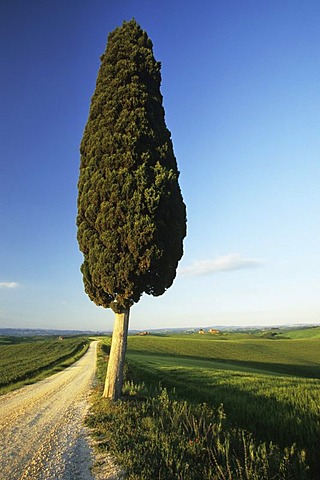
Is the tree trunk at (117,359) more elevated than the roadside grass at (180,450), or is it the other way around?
the tree trunk at (117,359)

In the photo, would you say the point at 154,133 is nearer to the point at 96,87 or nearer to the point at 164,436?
the point at 96,87

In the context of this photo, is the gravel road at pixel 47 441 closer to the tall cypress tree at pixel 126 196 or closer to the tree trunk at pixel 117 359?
the tree trunk at pixel 117 359

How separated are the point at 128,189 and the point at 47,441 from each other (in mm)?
8176

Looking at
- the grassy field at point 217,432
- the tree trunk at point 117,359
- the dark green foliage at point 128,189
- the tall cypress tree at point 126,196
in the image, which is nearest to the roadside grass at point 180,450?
the grassy field at point 217,432

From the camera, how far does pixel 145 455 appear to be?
18.8 feet

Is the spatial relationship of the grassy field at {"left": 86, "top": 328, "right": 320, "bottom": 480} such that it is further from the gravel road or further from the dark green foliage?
the dark green foliage

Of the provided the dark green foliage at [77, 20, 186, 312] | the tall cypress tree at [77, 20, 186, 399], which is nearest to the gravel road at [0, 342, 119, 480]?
the tall cypress tree at [77, 20, 186, 399]

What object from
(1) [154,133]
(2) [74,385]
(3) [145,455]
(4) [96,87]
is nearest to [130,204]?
(1) [154,133]

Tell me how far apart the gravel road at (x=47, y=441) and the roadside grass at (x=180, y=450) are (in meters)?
0.50

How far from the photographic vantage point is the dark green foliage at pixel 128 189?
10.9 metres

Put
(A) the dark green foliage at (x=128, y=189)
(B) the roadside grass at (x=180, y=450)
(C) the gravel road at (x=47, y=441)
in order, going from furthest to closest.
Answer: (A) the dark green foliage at (x=128, y=189)
(C) the gravel road at (x=47, y=441)
(B) the roadside grass at (x=180, y=450)

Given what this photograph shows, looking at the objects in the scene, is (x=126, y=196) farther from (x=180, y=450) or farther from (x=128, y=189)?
(x=180, y=450)

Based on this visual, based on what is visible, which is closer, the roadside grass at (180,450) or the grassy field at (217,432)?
the roadside grass at (180,450)

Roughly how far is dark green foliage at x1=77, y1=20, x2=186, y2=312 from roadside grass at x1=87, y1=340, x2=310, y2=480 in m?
4.09
